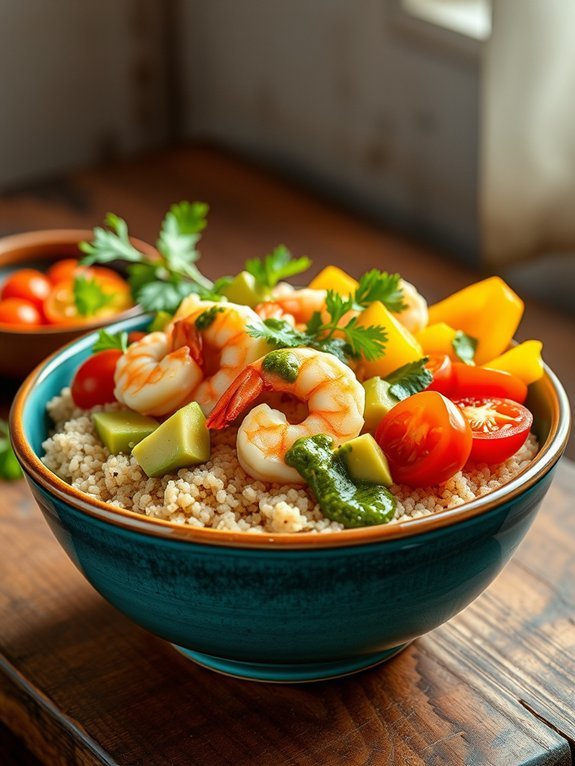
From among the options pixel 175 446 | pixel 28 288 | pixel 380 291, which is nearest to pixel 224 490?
pixel 175 446

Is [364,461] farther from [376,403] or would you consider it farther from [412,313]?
[412,313]

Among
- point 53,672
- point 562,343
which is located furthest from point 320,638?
point 562,343

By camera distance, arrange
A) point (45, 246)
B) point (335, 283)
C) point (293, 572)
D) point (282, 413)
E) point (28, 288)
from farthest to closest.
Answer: point (45, 246)
point (28, 288)
point (335, 283)
point (282, 413)
point (293, 572)

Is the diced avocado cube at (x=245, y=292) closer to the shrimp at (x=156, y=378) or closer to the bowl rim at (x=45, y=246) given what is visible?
the shrimp at (x=156, y=378)

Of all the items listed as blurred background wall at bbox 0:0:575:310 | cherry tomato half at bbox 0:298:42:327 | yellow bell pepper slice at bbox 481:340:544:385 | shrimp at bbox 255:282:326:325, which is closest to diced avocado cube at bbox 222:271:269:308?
shrimp at bbox 255:282:326:325

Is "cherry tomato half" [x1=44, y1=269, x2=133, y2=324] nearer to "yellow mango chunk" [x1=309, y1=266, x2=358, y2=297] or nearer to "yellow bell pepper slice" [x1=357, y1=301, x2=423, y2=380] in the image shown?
"yellow mango chunk" [x1=309, y1=266, x2=358, y2=297]

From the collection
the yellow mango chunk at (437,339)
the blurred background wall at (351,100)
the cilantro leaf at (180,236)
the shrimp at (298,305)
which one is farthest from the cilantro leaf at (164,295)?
the blurred background wall at (351,100)

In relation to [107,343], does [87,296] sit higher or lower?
lower

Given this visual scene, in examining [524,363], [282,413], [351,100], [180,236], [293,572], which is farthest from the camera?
[351,100]
